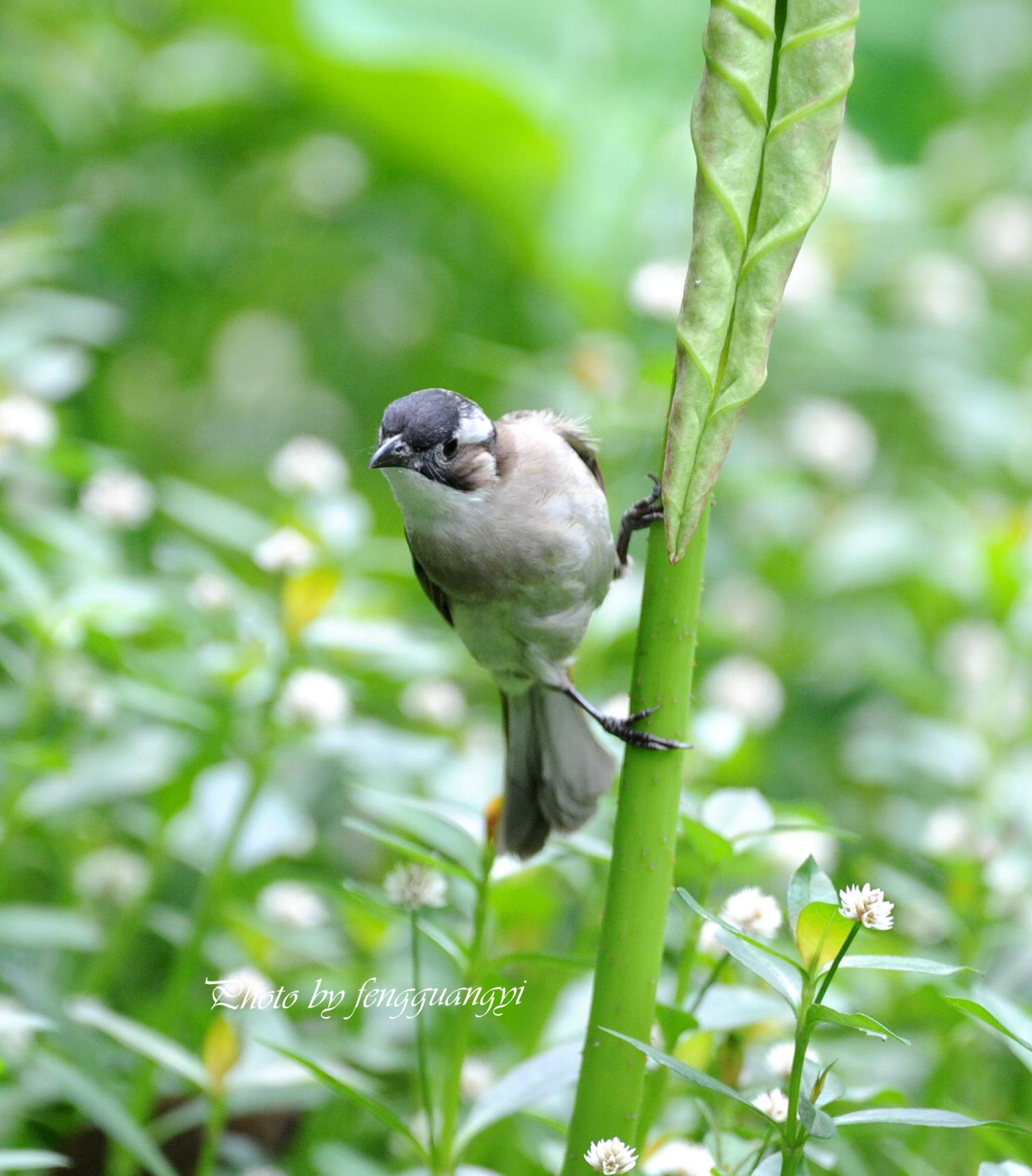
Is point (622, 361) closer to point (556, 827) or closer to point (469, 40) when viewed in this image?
point (556, 827)

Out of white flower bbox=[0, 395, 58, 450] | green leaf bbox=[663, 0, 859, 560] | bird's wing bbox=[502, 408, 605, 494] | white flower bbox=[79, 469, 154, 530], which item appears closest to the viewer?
green leaf bbox=[663, 0, 859, 560]

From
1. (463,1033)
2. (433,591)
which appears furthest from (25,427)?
(463,1033)

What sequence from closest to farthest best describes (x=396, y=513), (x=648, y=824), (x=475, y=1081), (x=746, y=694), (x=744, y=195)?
(x=744, y=195), (x=648, y=824), (x=475, y=1081), (x=746, y=694), (x=396, y=513)

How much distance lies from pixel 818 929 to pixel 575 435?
911 millimetres

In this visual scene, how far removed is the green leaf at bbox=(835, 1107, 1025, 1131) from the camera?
91 centimetres

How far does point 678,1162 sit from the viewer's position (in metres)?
1.10

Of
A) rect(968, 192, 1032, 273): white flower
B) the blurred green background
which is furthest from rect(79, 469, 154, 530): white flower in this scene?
rect(968, 192, 1032, 273): white flower

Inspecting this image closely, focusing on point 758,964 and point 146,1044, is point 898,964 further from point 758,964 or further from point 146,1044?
point 146,1044

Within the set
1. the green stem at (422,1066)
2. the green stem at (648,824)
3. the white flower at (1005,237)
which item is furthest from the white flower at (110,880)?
the white flower at (1005,237)

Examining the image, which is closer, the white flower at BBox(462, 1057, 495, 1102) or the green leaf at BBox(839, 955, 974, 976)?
the green leaf at BBox(839, 955, 974, 976)

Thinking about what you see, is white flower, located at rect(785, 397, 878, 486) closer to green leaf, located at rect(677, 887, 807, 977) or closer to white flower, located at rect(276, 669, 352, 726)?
white flower, located at rect(276, 669, 352, 726)

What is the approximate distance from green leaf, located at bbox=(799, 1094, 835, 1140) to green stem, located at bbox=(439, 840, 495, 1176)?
0.36m

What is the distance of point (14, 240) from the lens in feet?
7.38

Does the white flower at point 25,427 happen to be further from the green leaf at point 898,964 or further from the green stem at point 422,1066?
the green leaf at point 898,964
